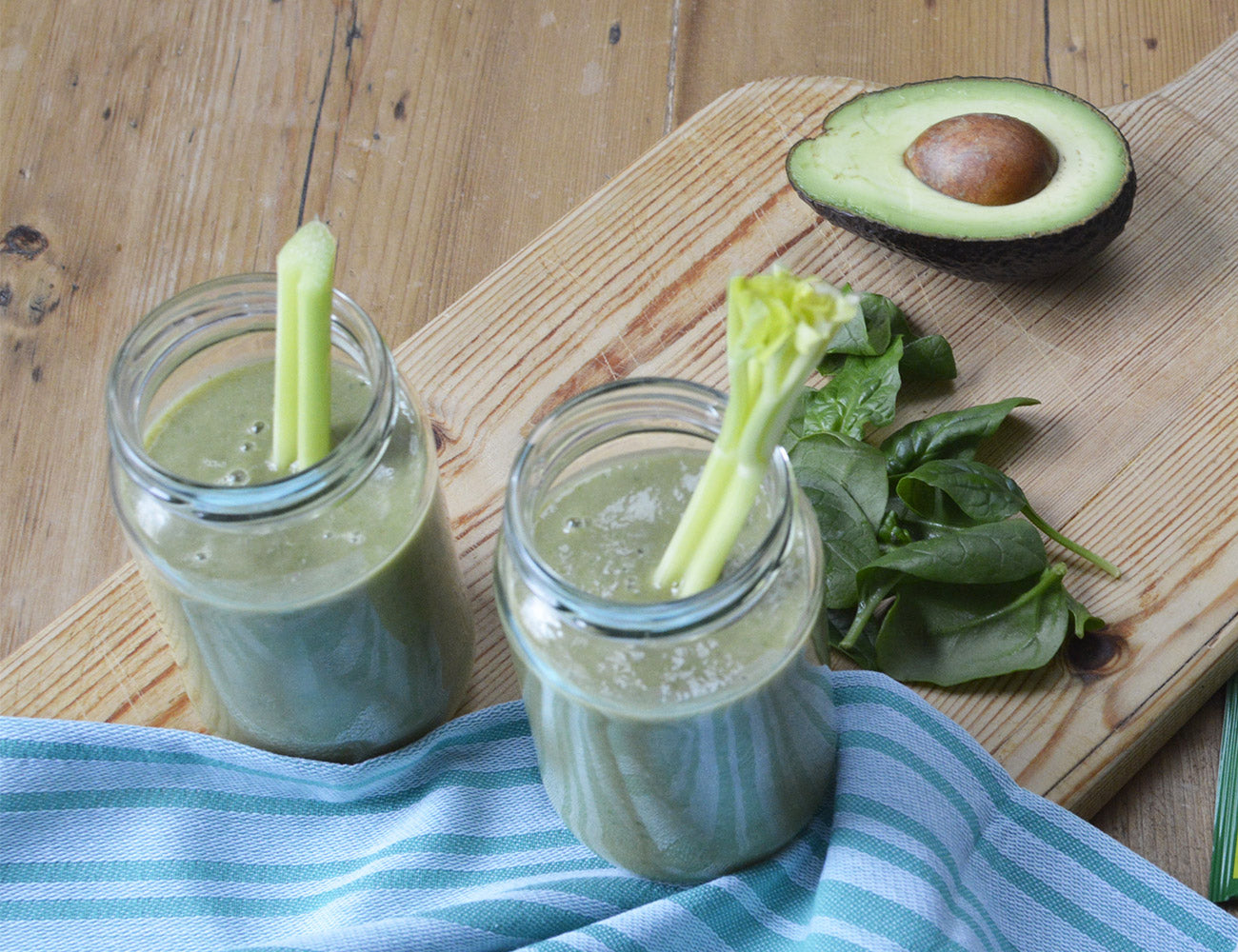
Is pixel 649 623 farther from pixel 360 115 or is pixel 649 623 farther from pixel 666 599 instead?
pixel 360 115

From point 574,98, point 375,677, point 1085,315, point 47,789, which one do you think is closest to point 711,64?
point 574,98

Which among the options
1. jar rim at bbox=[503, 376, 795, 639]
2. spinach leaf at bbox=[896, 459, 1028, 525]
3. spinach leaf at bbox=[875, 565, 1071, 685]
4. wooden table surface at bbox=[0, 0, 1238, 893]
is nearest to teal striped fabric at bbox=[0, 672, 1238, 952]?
spinach leaf at bbox=[875, 565, 1071, 685]

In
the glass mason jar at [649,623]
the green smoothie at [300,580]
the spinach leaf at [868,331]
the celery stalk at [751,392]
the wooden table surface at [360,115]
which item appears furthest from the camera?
the wooden table surface at [360,115]

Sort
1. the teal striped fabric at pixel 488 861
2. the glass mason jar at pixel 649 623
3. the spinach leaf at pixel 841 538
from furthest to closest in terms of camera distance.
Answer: the spinach leaf at pixel 841 538 → the teal striped fabric at pixel 488 861 → the glass mason jar at pixel 649 623

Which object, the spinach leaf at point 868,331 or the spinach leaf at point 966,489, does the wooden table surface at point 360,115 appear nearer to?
the spinach leaf at point 868,331

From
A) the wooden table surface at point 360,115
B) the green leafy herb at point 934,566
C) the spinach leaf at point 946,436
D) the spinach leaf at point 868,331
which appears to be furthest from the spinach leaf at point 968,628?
the wooden table surface at point 360,115

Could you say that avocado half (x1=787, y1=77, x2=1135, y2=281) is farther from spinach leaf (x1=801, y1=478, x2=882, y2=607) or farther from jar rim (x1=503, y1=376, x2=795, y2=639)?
jar rim (x1=503, y1=376, x2=795, y2=639)

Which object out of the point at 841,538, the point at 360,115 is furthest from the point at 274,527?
the point at 360,115
